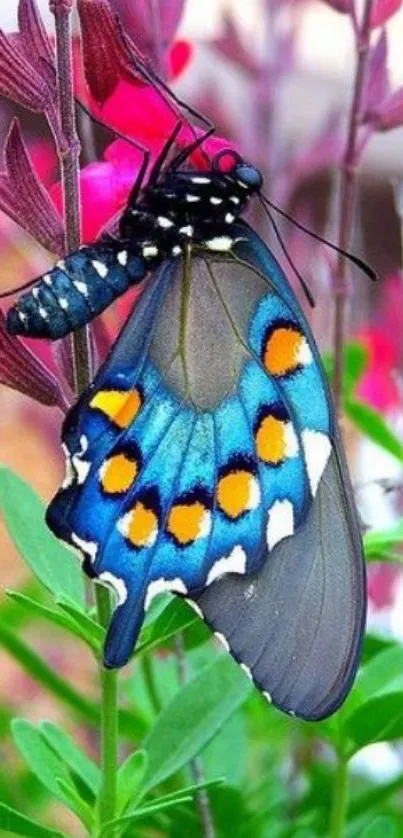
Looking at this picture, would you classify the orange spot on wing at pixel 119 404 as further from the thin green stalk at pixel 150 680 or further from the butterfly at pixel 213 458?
the thin green stalk at pixel 150 680

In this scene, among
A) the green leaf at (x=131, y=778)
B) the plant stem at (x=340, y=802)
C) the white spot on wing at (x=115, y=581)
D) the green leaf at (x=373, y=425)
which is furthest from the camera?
the green leaf at (x=373, y=425)

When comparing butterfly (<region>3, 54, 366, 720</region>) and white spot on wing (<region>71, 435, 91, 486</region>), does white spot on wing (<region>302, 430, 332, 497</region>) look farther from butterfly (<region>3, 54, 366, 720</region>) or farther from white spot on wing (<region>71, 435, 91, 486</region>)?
white spot on wing (<region>71, 435, 91, 486</region>)

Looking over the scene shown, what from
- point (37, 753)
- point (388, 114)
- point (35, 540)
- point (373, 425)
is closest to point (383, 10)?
point (388, 114)

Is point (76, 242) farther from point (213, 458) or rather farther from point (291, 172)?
point (291, 172)

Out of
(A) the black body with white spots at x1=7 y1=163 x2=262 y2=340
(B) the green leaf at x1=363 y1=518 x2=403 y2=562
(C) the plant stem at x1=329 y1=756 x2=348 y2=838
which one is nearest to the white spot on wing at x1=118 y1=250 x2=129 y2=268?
(A) the black body with white spots at x1=7 y1=163 x2=262 y2=340

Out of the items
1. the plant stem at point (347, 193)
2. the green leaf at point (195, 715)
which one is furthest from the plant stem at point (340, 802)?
the plant stem at point (347, 193)

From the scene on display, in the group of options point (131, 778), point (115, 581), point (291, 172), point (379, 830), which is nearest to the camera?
point (115, 581)

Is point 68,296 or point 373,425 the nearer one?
point 68,296
